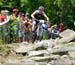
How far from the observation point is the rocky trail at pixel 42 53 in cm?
1070

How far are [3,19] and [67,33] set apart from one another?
2.20m

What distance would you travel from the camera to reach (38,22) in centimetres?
1427

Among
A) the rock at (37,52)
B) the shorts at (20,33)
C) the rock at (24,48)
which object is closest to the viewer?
the rock at (37,52)

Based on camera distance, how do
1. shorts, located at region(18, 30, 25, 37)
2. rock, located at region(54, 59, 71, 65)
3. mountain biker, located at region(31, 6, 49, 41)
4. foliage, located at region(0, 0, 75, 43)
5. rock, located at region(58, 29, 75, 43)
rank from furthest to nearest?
foliage, located at region(0, 0, 75, 43), mountain biker, located at region(31, 6, 49, 41), shorts, located at region(18, 30, 25, 37), rock, located at region(58, 29, 75, 43), rock, located at region(54, 59, 71, 65)

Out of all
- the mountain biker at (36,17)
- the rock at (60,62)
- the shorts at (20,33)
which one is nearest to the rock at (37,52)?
the rock at (60,62)

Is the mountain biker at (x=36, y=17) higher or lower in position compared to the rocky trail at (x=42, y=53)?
higher

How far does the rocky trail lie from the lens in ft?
35.1

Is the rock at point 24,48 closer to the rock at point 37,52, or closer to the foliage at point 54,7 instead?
the rock at point 37,52

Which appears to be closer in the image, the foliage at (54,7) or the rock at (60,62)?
the rock at (60,62)

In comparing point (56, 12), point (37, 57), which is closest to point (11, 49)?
point (37, 57)

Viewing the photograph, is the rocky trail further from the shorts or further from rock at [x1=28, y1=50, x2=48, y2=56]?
the shorts

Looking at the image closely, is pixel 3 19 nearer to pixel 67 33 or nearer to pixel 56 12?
pixel 67 33

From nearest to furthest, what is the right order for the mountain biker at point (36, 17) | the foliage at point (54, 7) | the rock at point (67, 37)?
the rock at point (67, 37) < the mountain biker at point (36, 17) < the foliage at point (54, 7)

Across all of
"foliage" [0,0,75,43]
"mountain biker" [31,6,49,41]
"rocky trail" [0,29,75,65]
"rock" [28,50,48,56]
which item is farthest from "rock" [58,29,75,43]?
"foliage" [0,0,75,43]
